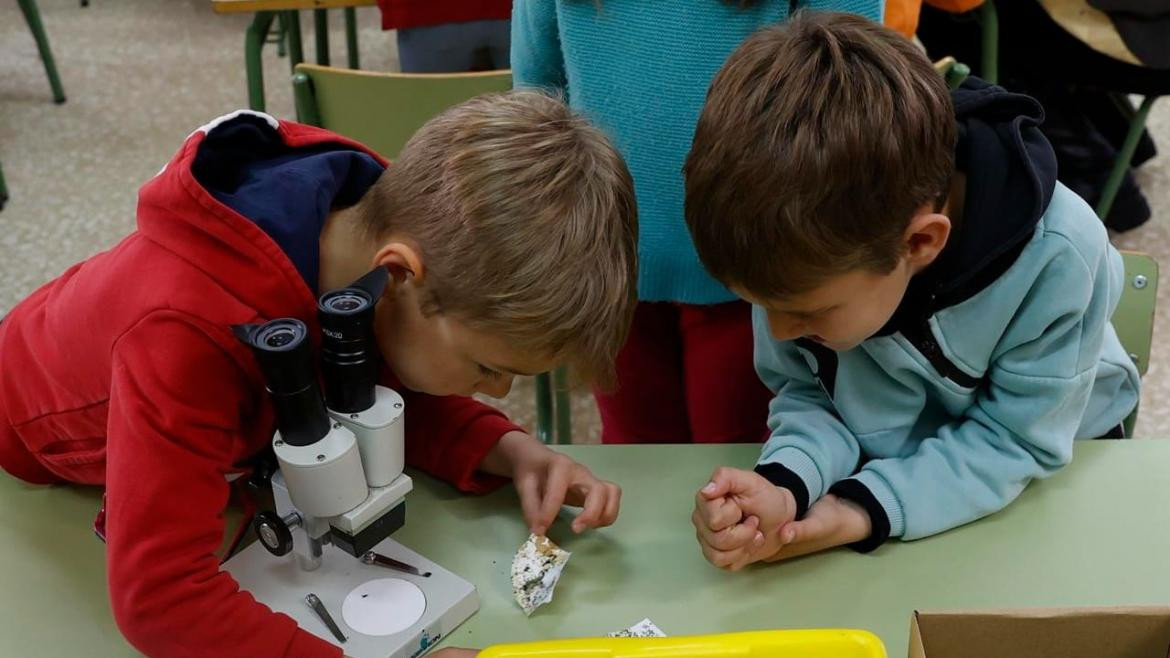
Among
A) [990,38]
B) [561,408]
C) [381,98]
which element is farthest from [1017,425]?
[990,38]

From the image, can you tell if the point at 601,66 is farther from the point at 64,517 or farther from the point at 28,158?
the point at 28,158

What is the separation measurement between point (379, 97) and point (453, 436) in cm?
79

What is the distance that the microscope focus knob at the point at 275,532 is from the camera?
34.0 inches

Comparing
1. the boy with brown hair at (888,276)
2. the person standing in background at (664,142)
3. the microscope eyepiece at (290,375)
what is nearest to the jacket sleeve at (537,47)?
the person standing in background at (664,142)

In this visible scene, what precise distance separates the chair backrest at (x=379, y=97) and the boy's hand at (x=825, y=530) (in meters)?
0.91

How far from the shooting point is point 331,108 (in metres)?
1.70

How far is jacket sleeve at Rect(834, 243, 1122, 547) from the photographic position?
0.95m

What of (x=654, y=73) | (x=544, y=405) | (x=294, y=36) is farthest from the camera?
(x=294, y=36)

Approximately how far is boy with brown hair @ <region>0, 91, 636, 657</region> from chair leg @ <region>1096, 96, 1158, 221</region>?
6.61 feet

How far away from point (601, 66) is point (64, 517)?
2.54 feet

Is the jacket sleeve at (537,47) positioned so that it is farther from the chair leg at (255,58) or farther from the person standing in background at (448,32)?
the chair leg at (255,58)

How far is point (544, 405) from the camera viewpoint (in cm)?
180

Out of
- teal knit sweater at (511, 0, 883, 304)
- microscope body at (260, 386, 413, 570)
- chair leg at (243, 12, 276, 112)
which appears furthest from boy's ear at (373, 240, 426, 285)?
chair leg at (243, 12, 276, 112)

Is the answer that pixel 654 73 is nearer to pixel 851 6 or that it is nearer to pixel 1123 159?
pixel 851 6
